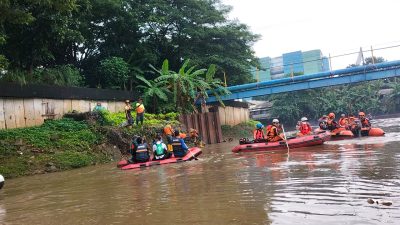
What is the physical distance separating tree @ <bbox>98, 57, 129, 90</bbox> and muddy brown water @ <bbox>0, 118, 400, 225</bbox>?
48.1 ft

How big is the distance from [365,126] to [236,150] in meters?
8.21

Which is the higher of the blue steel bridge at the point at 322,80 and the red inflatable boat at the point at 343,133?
the blue steel bridge at the point at 322,80

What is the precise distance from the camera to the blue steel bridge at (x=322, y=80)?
26250mm

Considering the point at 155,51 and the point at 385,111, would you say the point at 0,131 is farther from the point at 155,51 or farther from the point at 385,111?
the point at 385,111

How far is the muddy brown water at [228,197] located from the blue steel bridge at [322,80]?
16.8m

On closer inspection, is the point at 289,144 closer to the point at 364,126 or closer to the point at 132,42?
the point at 364,126

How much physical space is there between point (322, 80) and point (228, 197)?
77.3 ft

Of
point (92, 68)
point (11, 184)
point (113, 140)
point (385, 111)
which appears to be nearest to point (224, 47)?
point (92, 68)

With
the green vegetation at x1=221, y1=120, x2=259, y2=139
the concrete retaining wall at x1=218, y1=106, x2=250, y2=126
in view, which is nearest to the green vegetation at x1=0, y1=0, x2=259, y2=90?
the concrete retaining wall at x1=218, y1=106, x2=250, y2=126

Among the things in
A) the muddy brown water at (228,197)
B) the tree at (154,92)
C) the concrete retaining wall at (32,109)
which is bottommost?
the muddy brown water at (228,197)

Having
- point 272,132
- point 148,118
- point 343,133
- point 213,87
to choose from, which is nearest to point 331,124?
point 343,133

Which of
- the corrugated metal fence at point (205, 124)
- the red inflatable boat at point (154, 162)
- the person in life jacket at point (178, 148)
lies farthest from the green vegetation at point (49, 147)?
the corrugated metal fence at point (205, 124)

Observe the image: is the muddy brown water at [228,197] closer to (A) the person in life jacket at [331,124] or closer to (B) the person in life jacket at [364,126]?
(A) the person in life jacket at [331,124]

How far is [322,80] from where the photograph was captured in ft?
94.3
